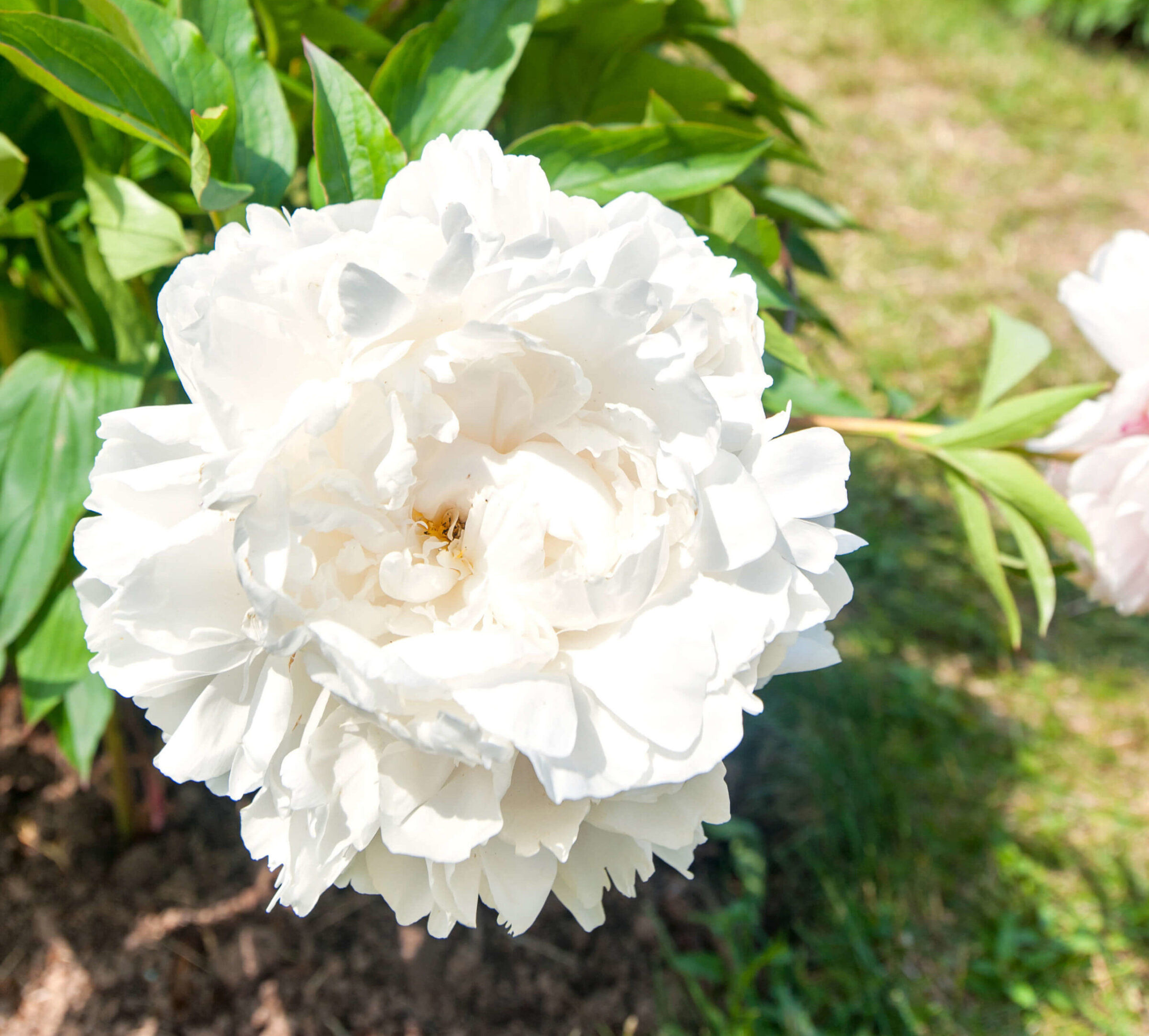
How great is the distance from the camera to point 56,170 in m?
0.80

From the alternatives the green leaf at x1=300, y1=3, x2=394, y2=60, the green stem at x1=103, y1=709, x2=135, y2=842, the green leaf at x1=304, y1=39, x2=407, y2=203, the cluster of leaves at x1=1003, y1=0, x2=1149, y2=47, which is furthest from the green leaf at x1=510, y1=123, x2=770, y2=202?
the cluster of leaves at x1=1003, y1=0, x2=1149, y2=47

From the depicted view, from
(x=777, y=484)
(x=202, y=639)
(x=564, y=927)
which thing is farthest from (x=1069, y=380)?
(x=202, y=639)

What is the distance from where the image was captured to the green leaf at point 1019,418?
724mm

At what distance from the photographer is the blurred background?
1.20 metres

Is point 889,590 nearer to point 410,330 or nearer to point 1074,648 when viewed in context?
point 1074,648

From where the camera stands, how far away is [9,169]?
2.24 feet

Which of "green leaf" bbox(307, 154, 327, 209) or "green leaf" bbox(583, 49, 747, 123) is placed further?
"green leaf" bbox(583, 49, 747, 123)

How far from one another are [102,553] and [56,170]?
0.49 m

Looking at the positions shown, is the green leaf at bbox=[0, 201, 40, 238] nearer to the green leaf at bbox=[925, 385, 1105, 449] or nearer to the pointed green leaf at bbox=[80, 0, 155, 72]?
the pointed green leaf at bbox=[80, 0, 155, 72]

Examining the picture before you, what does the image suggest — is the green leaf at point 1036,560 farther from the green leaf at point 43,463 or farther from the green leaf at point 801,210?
the green leaf at point 43,463

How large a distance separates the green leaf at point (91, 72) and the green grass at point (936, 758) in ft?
3.72

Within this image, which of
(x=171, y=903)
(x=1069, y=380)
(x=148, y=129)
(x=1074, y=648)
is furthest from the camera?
(x=1069, y=380)

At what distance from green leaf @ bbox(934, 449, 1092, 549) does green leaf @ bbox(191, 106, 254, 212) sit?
57cm

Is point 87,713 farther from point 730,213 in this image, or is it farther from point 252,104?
point 730,213
